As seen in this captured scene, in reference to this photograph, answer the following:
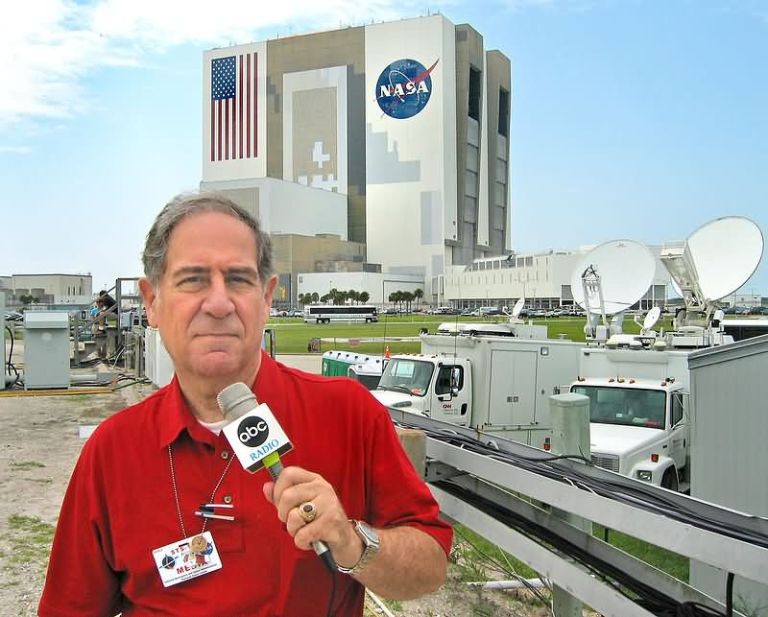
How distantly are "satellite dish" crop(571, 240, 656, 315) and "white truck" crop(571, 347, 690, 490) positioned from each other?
6.24 meters

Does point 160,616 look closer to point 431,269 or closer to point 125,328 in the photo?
point 125,328

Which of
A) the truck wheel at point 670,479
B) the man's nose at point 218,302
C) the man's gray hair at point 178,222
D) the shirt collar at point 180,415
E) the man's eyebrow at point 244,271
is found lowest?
the truck wheel at point 670,479

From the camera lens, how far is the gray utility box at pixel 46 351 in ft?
60.0

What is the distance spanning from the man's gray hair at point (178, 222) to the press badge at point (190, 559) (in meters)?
0.74

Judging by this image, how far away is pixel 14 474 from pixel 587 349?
10.1 m

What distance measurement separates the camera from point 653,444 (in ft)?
33.4

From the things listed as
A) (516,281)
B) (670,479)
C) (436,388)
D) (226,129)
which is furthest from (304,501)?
(226,129)

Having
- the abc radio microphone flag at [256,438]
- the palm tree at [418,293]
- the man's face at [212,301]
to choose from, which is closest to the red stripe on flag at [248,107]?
the palm tree at [418,293]

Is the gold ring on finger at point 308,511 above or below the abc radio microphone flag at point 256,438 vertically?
below

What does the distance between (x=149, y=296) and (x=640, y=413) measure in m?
10.3

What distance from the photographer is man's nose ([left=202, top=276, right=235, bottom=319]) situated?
1.82 m

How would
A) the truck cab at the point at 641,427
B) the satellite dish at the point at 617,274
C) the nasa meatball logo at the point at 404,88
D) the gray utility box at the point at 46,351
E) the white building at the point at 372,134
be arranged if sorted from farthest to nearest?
1. the white building at the point at 372,134
2. the nasa meatball logo at the point at 404,88
3. the satellite dish at the point at 617,274
4. the gray utility box at the point at 46,351
5. the truck cab at the point at 641,427

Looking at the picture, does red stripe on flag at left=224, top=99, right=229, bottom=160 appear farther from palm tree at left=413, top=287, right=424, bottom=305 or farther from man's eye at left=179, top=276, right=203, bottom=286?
man's eye at left=179, top=276, right=203, bottom=286

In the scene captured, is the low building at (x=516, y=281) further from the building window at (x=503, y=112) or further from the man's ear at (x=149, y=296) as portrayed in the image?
the man's ear at (x=149, y=296)
